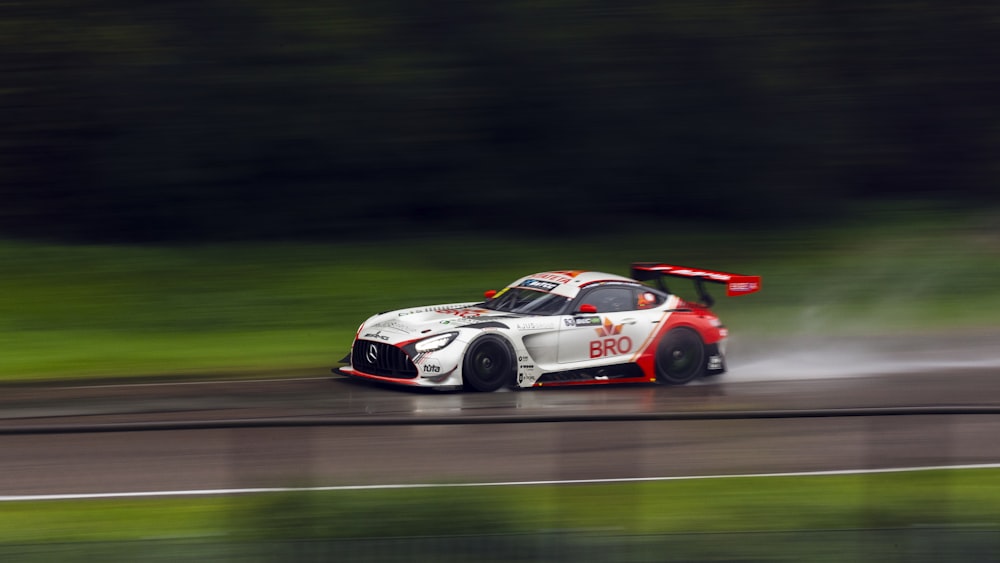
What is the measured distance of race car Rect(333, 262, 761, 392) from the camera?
12.4 metres

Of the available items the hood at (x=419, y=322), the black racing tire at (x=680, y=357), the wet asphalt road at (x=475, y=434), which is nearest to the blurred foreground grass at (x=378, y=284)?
the hood at (x=419, y=322)

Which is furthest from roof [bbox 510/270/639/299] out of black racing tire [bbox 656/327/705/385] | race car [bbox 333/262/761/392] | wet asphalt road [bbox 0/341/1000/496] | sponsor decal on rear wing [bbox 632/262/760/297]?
wet asphalt road [bbox 0/341/1000/496]

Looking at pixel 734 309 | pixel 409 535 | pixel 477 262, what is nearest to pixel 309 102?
pixel 477 262

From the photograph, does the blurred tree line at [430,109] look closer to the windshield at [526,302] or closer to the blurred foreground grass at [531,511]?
the windshield at [526,302]

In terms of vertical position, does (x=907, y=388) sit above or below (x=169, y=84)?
below

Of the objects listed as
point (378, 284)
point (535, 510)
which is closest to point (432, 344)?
point (535, 510)

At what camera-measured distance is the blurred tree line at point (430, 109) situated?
2259 cm

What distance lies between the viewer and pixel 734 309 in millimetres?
20656

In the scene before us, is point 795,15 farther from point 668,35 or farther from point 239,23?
point 239,23

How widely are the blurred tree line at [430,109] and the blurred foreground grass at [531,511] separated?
15738mm

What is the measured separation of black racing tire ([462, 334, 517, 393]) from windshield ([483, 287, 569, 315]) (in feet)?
2.41

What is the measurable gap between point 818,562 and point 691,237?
19.4m

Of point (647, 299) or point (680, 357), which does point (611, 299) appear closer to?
point (647, 299)

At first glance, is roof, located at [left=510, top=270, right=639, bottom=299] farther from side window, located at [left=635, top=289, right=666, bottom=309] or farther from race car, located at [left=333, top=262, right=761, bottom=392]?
side window, located at [left=635, top=289, right=666, bottom=309]
